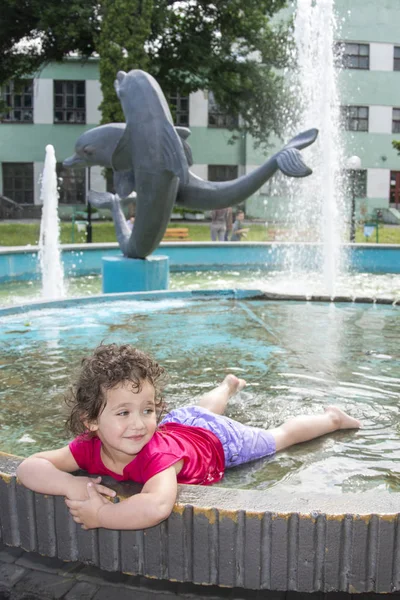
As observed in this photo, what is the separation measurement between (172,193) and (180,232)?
1441 centimetres

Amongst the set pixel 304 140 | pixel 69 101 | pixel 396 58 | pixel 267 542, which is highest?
pixel 396 58

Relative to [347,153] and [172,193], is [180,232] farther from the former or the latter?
[347,153]

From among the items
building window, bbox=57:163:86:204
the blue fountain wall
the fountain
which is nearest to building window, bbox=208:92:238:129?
building window, bbox=57:163:86:204

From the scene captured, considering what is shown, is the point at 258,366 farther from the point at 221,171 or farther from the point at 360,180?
the point at 360,180

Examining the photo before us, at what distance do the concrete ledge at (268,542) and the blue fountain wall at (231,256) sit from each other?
A: 12.1 metres

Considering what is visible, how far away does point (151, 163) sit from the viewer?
9211 mm

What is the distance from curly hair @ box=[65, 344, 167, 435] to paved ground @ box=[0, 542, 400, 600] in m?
0.57

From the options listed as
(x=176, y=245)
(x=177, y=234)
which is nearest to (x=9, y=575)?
(x=176, y=245)

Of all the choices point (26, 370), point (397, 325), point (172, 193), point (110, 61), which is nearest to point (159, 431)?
point (26, 370)

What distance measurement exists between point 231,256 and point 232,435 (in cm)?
1294

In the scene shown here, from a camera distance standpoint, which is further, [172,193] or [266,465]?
[172,193]

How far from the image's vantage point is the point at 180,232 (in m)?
24.0

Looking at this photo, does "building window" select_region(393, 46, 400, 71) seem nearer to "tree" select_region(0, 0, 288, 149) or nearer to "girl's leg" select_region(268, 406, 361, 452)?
"tree" select_region(0, 0, 288, 149)

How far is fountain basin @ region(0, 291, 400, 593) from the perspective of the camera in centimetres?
247
